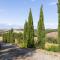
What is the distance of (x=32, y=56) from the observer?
1905cm

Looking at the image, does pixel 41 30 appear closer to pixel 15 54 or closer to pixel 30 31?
pixel 30 31

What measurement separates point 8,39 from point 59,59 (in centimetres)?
4049

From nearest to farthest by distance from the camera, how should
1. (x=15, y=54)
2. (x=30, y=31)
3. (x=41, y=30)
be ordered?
(x=15, y=54), (x=41, y=30), (x=30, y=31)

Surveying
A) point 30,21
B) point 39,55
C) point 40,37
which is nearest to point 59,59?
point 39,55

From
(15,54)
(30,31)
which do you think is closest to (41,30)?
(30,31)

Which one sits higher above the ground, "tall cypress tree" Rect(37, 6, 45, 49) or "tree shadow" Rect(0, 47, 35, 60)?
"tall cypress tree" Rect(37, 6, 45, 49)

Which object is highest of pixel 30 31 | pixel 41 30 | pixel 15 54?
pixel 41 30

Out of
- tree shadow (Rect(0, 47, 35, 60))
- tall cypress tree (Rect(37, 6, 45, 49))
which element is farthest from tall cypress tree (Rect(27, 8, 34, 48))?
tree shadow (Rect(0, 47, 35, 60))

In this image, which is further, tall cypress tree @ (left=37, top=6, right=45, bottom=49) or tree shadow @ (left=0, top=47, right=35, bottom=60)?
tall cypress tree @ (left=37, top=6, right=45, bottom=49)

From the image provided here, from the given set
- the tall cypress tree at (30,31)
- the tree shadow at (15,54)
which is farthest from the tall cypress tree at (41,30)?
the tree shadow at (15,54)

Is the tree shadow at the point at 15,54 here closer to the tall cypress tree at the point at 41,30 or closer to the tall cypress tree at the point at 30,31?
the tall cypress tree at the point at 41,30

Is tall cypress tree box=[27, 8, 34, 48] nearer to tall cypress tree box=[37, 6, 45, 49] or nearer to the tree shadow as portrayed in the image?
tall cypress tree box=[37, 6, 45, 49]

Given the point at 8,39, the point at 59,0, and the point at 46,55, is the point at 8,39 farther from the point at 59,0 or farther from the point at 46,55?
the point at 46,55

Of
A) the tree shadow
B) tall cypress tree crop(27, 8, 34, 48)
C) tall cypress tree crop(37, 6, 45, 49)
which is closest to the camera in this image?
the tree shadow
